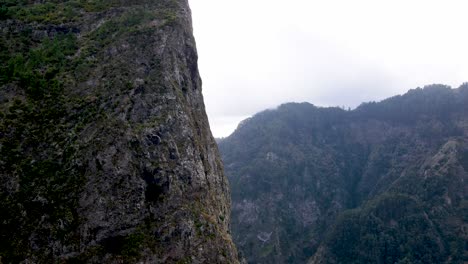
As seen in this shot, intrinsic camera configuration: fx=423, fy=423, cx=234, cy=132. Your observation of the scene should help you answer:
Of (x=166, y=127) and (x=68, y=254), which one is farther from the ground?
(x=166, y=127)

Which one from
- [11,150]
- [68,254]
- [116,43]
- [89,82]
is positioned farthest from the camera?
[116,43]

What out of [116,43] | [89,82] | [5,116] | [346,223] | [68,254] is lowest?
[346,223]

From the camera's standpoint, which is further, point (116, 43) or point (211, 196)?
point (116, 43)

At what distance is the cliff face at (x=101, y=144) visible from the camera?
42969 mm

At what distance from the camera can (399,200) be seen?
183 m

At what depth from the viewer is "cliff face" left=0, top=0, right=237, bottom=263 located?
4297 centimetres

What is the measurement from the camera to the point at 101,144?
159 feet

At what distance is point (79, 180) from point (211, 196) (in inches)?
703

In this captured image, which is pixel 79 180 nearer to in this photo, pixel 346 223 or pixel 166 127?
pixel 166 127

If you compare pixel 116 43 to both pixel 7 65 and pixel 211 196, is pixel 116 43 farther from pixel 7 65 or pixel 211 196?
pixel 211 196

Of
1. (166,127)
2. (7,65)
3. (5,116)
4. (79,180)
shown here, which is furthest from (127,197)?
(7,65)

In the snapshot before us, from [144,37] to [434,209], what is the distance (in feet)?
498

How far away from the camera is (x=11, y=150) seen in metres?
45.4

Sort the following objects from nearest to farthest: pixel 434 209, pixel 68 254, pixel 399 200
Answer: pixel 68 254, pixel 434 209, pixel 399 200
